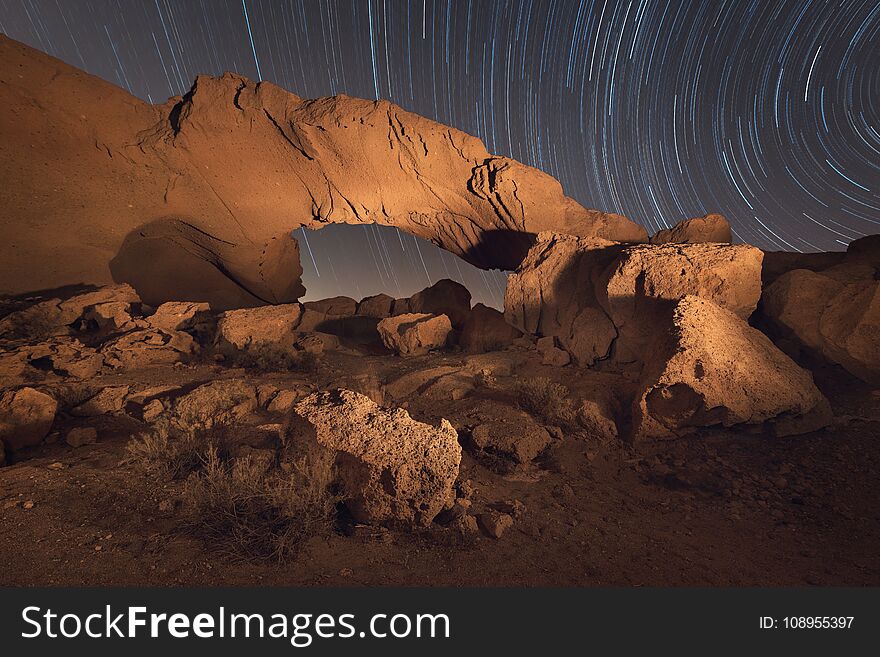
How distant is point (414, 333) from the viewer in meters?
10.3

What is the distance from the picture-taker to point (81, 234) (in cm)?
1025

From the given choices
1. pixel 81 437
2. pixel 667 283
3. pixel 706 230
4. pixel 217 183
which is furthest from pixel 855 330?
pixel 217 183

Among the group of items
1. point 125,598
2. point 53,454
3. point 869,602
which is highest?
point 53,454

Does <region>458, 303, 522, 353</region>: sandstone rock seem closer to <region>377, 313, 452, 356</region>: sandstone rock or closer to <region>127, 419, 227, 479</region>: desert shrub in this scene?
<region>377, 313, 452, 356</region>: sandstone rock

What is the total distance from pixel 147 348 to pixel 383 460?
646cm

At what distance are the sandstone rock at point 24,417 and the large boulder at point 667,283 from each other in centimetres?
729

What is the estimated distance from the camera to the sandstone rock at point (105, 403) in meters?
5.26

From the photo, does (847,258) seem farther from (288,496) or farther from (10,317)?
(10,317)

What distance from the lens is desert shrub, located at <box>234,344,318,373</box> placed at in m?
8.09

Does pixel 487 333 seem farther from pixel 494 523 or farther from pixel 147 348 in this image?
pixel 494 523

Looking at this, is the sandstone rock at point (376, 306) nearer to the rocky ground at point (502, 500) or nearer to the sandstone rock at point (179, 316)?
the sandstone rock at point (179, 316)

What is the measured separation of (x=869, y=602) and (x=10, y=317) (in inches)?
462

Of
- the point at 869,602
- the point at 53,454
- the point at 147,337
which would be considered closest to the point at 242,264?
the point at 147,337

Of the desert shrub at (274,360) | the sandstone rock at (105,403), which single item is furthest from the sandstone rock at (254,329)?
the sandstone rock at (105,403)
